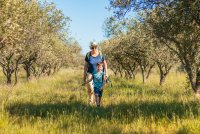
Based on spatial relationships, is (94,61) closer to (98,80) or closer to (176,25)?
(98,80)

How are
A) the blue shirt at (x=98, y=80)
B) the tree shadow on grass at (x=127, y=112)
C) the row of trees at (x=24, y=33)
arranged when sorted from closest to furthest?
the tree shadow on grass at (x=127, y=112) → the blue shirt at (x=98, y=80) → the row of trees at (x=24, y=33)

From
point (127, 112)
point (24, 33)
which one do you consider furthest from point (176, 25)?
Answer: point (24, 33)

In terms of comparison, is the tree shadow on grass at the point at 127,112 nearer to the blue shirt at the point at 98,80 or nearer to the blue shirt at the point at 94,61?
the blue shirt at the point at 98,80

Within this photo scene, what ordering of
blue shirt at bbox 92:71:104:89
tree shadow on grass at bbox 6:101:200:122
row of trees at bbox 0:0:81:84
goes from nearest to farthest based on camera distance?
tree shadow on grass at bbox 6:101:200:122
blue shirt at bbox 92:71:104:89
row of trees at bbox 0:0:81:84

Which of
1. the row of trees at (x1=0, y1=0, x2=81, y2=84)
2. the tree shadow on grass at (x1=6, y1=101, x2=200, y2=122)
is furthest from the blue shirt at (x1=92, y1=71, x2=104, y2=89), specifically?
the row of trees at (x1=0, y1=0, x2=81, y2=84)

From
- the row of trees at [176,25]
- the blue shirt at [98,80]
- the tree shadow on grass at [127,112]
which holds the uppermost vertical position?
the row of trees at [176,25]

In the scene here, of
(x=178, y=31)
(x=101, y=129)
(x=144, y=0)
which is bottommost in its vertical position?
(x=101, y=129)

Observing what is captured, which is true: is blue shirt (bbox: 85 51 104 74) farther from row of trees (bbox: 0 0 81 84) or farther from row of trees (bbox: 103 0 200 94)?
row of trees (bbox: 0 0 81 84)

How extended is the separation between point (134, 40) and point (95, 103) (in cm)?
2107

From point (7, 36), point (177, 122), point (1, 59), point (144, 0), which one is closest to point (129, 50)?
point (1, 59)

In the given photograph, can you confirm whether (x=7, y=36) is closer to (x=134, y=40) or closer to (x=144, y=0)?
(x=144, y=0)

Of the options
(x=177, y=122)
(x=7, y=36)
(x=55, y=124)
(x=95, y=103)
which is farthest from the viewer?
(x=7, y=36)

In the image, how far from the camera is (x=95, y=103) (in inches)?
511

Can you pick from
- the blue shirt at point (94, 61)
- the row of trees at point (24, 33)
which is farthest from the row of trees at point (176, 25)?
the row of trees at point (24, 33)
